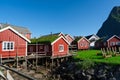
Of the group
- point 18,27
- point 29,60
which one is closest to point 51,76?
point 29,60

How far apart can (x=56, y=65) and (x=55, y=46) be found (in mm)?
3905

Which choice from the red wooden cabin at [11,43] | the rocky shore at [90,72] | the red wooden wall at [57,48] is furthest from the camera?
the red wooden wall at [57,48]

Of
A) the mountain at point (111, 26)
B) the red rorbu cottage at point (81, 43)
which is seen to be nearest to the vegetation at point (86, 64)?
the red rorbu cottage at point (81, 43)

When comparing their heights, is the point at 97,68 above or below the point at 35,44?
below

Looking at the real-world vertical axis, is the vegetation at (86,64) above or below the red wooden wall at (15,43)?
below

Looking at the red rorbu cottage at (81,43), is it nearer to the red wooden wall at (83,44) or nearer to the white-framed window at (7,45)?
the red wooden wall at (83,44)

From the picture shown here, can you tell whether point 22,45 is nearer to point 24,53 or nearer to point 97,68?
point 24,53

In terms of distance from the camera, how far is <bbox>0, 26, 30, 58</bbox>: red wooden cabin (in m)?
31.0

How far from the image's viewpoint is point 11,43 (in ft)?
106

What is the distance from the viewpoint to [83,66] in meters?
33.8

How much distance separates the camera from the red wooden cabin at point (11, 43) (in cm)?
3103

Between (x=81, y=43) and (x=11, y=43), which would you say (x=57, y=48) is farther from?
(x=81, y=43)

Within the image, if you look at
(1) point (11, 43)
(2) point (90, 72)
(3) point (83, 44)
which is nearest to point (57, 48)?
(2) point (90, 72)

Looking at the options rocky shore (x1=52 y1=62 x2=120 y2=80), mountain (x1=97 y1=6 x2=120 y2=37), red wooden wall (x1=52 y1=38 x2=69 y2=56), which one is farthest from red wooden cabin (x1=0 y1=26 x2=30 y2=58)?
mountain (x1=97 y1=6 x2=120 y2=37)
